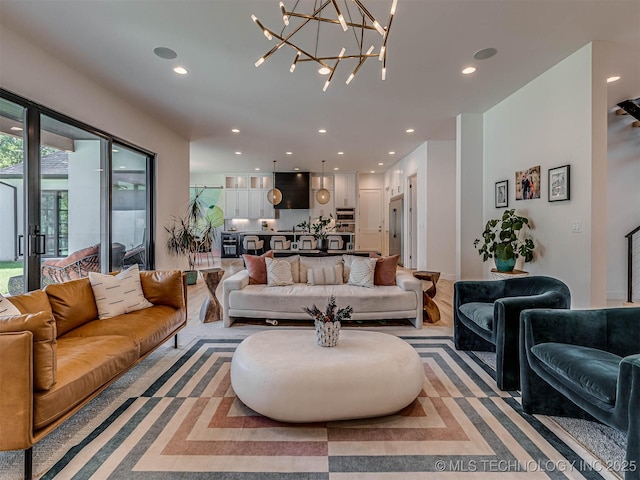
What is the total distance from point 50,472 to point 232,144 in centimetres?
633

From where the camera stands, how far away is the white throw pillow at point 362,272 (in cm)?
393

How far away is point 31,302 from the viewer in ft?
6.72

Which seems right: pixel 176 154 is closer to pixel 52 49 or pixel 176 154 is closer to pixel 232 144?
pixel 232 144

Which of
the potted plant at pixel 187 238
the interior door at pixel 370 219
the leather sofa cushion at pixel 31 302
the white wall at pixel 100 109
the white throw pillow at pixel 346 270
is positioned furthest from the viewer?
the interior door at pixel 370 219

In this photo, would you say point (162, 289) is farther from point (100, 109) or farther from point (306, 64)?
point (306, 64)

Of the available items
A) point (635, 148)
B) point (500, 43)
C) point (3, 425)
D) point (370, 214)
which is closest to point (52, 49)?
point (3, 425)

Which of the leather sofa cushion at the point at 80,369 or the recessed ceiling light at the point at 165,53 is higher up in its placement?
the recessed ceiling light at the point at 165,53

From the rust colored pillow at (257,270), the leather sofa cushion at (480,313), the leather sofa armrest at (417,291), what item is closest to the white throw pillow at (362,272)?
the leather sofa armrest at (417,291)

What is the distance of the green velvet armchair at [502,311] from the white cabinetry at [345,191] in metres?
7.49

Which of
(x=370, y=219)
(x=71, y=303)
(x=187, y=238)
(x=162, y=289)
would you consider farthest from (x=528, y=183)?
(x=370, y=219)

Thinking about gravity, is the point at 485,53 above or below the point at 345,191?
above

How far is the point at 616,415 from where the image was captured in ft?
4.43

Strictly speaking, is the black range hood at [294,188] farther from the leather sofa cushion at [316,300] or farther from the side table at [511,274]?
the side table at [511,274]

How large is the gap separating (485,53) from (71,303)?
4421mm
